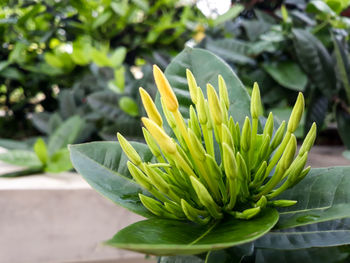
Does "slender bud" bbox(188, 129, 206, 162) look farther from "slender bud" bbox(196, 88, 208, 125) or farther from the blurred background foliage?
the blurred background foliage

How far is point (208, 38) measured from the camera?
0.99m

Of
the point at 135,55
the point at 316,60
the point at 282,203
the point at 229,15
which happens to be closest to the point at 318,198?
the point at 282,203

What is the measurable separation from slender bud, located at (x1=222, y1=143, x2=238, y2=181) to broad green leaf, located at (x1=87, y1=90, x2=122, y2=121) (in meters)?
0.62

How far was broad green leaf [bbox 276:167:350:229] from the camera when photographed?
8.8 inches

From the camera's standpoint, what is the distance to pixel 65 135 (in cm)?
82

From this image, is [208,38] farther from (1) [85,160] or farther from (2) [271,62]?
(1) [85,160]

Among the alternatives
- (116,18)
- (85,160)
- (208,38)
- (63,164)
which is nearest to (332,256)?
(85,160)

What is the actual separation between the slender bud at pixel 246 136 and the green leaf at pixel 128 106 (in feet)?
1.86

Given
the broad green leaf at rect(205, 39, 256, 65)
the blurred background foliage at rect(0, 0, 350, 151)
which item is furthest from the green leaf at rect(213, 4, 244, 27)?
the broad green leaf at rect(205, 39, 256, 65)

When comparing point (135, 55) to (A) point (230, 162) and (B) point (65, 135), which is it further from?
(A) point (230, 162)

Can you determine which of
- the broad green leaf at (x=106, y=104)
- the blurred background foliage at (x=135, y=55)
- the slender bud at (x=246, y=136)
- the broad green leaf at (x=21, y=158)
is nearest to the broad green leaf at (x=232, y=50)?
the blurred background foliage at (x=135, y=55)

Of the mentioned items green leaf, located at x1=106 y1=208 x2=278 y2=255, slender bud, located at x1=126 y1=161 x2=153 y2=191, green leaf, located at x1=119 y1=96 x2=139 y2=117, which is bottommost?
green leaf, located at x1=119 y1=96 x2=139 y2=117

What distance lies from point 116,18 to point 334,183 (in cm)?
98

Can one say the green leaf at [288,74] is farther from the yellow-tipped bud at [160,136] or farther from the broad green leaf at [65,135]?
the yellow-tipped bud at [160,136]
